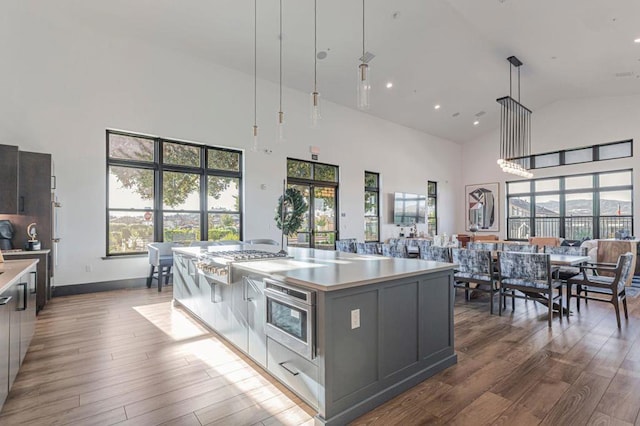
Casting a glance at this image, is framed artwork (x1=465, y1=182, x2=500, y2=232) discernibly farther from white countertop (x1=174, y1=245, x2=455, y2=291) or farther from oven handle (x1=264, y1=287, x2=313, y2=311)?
oven handle (x1=264, y1=287, x2=313, y2=311)

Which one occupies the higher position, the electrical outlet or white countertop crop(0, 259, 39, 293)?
white countertop crop(0, 259, 39, 293)

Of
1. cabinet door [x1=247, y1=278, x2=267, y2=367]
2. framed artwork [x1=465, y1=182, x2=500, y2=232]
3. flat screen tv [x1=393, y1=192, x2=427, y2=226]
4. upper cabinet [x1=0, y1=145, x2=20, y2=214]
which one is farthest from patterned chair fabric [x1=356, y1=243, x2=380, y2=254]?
framed artwork [x1=465, y1=182, x2=500, y2=232]

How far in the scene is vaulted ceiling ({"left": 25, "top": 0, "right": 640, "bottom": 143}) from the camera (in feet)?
16.3

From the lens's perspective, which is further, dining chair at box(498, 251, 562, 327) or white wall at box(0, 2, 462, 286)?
white wall at box(0, 2, 462, 286)

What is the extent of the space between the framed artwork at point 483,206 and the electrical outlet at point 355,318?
10.0 m

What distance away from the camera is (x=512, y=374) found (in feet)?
8.21

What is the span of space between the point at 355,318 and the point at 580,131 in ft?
34.7

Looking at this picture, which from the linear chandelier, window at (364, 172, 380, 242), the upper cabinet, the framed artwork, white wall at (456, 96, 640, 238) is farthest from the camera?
the framed artwork

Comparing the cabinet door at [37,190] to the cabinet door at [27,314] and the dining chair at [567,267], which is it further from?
the dining chair at [567,267]

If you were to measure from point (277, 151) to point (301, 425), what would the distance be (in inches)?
241

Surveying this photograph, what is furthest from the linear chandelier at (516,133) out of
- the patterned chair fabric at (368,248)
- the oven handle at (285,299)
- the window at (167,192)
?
the oven handle at (285,299)

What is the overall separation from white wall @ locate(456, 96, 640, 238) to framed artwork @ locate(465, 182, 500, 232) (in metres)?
0.18

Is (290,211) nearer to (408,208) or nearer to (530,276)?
(530,276)

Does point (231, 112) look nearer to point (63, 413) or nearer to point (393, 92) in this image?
point (393, 92)
